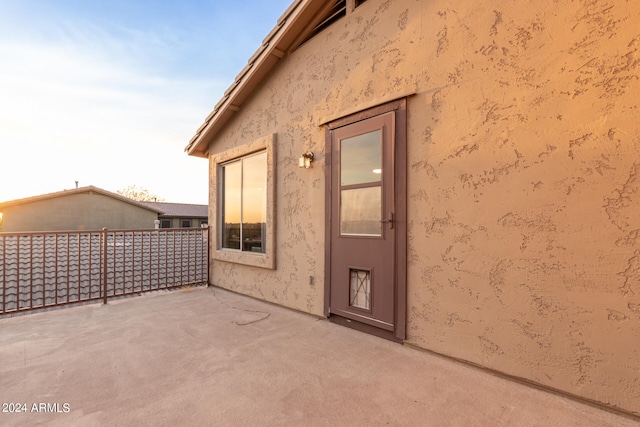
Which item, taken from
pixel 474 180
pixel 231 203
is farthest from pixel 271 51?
pixel 474 180

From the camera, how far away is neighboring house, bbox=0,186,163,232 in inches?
604

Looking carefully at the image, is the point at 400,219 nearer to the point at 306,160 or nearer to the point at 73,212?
the point at 306,160

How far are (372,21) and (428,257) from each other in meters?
2.74

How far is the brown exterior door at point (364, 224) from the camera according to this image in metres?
2.81

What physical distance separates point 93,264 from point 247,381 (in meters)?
4.40

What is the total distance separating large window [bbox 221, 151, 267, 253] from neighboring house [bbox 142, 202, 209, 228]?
22.5 metres

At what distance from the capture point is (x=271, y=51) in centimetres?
405

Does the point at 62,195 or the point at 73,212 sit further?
the point at 73,212

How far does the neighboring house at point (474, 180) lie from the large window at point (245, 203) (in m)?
0.63

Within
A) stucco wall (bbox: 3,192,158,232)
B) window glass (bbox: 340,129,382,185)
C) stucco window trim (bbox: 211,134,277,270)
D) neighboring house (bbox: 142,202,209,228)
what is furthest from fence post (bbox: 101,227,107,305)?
neighboring house (bbox: 142,202,209,228)

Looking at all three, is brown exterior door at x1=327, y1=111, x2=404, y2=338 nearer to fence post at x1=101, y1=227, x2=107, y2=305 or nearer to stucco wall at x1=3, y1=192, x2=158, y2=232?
fence post at x1=101, y1=227, x2=107, y2=305

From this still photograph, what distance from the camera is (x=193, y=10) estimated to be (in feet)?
22.7

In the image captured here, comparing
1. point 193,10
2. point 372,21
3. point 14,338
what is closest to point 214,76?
point 193,10

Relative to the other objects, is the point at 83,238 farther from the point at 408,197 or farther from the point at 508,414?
the point at 508,414
